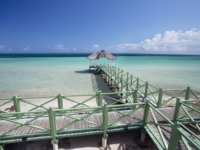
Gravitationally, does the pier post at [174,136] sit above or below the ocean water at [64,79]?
above

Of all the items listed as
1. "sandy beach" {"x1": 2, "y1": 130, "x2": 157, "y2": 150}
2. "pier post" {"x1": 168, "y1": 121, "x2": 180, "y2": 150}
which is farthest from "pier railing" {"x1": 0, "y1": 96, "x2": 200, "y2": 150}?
"sandy beach" {"x1": 2, "y1": 130, "x2": 157, "y2": 150}

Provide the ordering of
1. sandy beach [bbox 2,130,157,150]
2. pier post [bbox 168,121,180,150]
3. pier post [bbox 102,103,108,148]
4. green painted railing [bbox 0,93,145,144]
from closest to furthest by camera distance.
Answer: pier post [bbox 168,121,180,150] < green painted railing [bbox 0,93,145,144] < pier post [bbox 102,103,108,148] < sandy beach [bbox 2,130,157,150]

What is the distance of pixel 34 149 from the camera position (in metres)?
4.62

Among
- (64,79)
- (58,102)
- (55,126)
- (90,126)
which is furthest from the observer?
(64,79)

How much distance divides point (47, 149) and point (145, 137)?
12.8 ft

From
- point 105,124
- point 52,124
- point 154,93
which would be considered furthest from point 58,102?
point 154,93

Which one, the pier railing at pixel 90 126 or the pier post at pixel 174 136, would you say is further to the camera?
the pier railing at pixel 90 126

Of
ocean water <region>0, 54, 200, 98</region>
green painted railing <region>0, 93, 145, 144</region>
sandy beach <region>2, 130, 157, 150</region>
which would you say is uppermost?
green painted railing <region>0, 93, 145, 144</region>

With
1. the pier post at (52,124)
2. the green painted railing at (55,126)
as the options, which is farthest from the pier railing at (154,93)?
the pier post at (52,124)

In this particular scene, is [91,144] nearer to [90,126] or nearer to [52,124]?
[90,126]

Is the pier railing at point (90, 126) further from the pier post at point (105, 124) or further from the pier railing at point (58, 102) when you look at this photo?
the pier railing at point (58, 102)

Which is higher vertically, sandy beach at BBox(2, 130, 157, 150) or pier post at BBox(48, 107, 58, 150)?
pier post at BBox(48, 107, 58, 150)

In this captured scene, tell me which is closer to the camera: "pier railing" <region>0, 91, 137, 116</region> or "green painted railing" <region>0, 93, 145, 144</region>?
"green painted railing" <region>0, 93, 145, 144</region>

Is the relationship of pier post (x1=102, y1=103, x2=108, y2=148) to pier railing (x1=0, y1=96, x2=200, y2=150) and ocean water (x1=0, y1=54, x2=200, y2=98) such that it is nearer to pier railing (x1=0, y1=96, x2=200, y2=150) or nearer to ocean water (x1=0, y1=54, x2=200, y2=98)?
pier railing (x1=0, y1=96, x2=200, y2=150)
